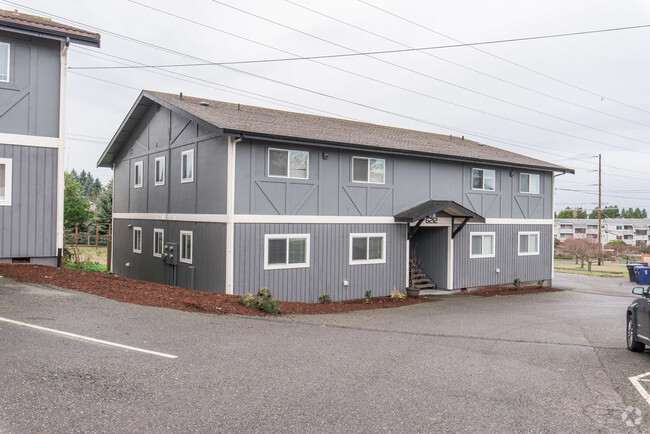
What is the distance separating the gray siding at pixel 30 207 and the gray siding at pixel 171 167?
169 inches

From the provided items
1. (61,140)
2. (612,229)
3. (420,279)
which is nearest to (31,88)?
(61,140)

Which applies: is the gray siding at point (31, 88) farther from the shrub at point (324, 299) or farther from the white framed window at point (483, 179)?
the white framed window at point (483, 179)

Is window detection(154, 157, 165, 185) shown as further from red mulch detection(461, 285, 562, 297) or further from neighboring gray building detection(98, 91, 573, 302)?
red mulch detection(461, 285, 562, 297)

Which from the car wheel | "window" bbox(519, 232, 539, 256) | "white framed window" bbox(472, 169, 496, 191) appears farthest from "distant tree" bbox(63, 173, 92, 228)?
the car wheel

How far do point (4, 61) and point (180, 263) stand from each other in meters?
7.83

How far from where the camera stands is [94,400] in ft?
17.3

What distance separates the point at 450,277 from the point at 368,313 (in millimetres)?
6674

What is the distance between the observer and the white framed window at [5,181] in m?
11.9

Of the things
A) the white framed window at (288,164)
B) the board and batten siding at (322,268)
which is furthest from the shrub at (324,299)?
the white framed window at (288,164)

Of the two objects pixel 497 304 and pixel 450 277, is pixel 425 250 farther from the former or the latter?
pixel 497 304

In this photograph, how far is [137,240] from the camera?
69.0ft

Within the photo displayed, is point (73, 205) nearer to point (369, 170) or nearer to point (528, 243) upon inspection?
point (369, 170)

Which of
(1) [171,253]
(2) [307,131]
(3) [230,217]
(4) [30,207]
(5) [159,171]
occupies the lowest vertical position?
(1) [171,253]

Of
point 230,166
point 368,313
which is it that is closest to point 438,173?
point 368,313
